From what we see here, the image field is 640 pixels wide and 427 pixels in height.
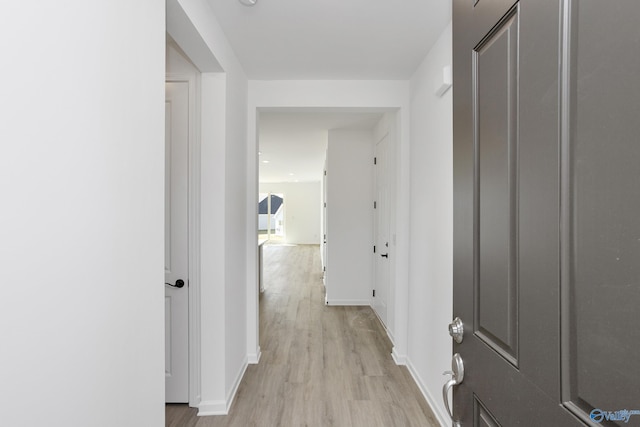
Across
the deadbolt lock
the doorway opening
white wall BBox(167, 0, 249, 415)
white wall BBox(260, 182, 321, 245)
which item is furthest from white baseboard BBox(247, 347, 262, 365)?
the doorway opening

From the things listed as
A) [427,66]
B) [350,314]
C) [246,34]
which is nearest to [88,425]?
[246,34]

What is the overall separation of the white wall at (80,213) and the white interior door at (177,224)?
1.07 metres

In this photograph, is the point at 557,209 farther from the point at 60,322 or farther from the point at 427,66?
the point at 427,66

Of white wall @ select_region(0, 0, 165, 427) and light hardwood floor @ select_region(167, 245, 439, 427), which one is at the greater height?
white wall @ select_region(0, 0, 165, 427)

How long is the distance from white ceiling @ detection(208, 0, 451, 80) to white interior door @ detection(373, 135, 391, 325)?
1176mm

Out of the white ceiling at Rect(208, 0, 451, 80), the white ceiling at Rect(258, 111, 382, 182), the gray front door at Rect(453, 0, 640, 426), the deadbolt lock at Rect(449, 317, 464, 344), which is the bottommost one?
the deadbolt lock at Rect(449, 317, 464, 344)

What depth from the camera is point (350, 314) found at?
4.30 meters

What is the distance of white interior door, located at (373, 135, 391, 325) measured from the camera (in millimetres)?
3746

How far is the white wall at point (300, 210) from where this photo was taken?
13148 mm

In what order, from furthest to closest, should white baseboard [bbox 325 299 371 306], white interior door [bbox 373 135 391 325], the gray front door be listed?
white baseboard [bbox 325 299 371 306], white interior door [bbox 373 135 391 325], the gray front door

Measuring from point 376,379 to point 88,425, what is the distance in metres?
2.24

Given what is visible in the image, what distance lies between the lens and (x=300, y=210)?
13.3 meters

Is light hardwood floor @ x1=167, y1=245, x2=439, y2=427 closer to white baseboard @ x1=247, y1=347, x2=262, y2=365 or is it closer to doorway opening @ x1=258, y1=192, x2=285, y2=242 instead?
white baseboard @ x1=247, y1=347, x2=262, y2=365

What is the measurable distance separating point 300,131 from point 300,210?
847cm
